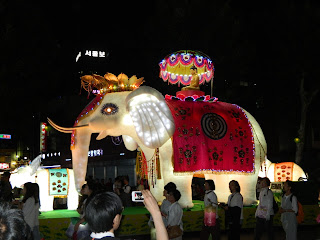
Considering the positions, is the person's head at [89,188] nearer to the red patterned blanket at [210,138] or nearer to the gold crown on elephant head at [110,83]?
the red patterned blanket at [210,138]

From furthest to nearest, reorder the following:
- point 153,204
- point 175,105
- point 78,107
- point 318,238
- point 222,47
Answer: point 78,107 < point 222,47 < point 175,105 < point 318,238 < point 153,204

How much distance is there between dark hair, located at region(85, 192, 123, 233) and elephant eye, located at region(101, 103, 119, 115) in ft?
27.0

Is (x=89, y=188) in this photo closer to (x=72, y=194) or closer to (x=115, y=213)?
(x=115, y=213)

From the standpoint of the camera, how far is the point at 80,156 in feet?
36.4

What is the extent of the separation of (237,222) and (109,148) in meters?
18.1

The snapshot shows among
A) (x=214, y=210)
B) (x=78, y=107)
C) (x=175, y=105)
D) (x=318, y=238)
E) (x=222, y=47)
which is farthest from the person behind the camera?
(x=78, y=107)

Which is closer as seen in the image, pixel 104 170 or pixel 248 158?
pixel 248 158

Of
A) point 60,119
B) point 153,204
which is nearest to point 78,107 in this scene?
point 60,119

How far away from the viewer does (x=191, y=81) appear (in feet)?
44.4

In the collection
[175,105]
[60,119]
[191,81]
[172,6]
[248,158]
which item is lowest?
Answer: [248,158]

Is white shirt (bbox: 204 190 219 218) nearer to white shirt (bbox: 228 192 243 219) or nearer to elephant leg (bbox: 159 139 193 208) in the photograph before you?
white shirt (bbox: 228 192 243 219)

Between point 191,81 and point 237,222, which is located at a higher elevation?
point 191,81

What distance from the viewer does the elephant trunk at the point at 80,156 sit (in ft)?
36.0

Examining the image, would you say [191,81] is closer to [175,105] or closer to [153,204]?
[175,105]
